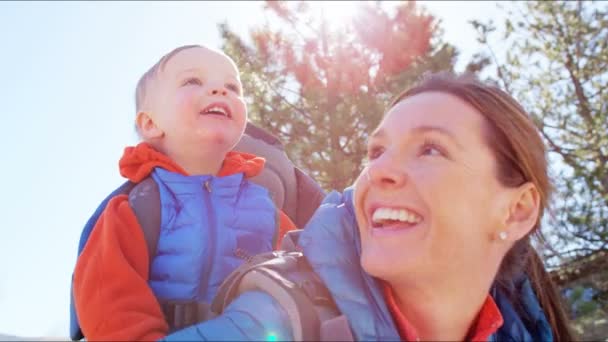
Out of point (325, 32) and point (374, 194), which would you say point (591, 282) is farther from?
point (374, 194)

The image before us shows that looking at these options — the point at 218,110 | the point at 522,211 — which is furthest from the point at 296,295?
the point at 218,110

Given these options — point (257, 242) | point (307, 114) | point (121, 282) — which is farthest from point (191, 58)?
point (307, 114)

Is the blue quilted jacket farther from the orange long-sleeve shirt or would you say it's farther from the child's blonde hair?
the child's blonde hair

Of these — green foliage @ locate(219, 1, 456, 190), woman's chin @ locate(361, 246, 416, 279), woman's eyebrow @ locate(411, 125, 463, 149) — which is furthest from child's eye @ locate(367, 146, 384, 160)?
green foliage @ locate(219, 1, 456, 190)

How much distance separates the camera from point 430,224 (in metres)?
1.36

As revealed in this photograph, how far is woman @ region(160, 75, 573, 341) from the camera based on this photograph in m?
1.36

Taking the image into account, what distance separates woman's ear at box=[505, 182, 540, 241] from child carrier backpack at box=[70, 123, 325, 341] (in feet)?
2.76

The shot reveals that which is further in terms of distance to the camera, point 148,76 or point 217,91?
point 148,76

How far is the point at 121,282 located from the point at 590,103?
7731mm

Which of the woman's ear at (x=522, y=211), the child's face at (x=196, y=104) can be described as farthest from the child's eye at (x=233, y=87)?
the woman's ear at (x=522, y=211)

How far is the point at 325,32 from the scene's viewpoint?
10016 mm

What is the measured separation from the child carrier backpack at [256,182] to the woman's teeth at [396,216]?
1.82ft

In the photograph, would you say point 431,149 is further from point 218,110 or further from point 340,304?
point 218,110

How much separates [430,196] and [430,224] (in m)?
0.06
